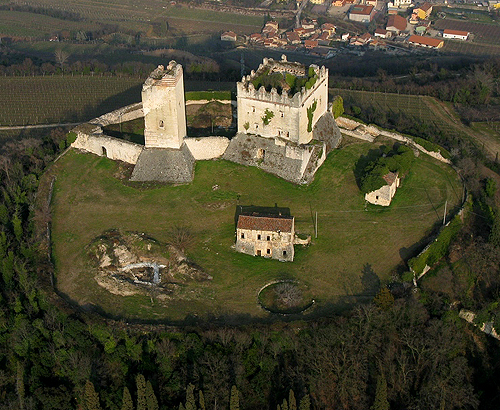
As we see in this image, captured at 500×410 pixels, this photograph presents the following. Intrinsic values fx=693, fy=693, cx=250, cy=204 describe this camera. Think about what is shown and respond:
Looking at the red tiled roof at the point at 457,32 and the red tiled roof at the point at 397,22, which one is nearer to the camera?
the red tiled roof at the point at 457,32

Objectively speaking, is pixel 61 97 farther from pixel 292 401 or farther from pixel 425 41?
pixel 425 41

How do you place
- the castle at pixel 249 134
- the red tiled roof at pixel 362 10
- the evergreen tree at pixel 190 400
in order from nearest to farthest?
the evergreen tree at pixel 190 400
the castle at pixel 249 134
the red tiled roof at pixel 362 10

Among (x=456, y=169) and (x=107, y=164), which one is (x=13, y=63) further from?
(x=456, y=169)

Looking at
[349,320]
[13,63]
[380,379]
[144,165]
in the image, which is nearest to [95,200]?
[144,165]

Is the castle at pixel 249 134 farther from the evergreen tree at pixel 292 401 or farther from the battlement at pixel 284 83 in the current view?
the evergreen tree at pixel 292 401

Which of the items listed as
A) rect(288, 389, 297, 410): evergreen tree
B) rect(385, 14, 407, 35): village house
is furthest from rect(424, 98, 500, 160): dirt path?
rect(385, 14, 407, 35): village house

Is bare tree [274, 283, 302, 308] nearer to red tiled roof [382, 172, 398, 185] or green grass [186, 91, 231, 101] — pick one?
red tiled roof [382, 172, 398, 185]

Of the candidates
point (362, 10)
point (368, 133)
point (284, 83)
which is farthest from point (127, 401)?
point (362, 10)

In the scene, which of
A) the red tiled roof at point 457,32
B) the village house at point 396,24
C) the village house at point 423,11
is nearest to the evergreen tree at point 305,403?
the red tiled roof at point 457,32
